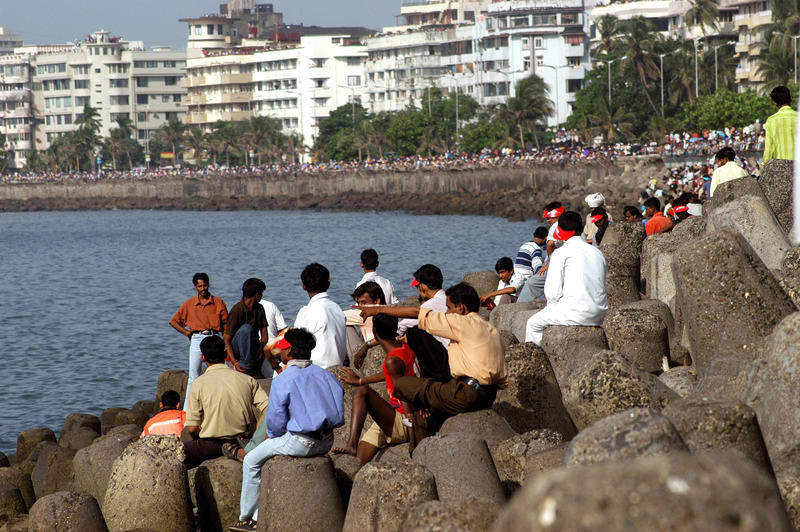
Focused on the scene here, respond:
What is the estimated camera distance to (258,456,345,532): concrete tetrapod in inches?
254

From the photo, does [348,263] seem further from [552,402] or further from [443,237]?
[552,402]

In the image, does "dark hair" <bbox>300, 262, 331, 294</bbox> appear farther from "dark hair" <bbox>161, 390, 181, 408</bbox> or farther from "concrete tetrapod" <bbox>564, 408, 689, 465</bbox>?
"concrete tetrapod" <bbox>564, 408, 689, 465</bbox>

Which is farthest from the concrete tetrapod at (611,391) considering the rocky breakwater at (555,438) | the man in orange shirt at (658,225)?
the man in orange shirt at (658,225)

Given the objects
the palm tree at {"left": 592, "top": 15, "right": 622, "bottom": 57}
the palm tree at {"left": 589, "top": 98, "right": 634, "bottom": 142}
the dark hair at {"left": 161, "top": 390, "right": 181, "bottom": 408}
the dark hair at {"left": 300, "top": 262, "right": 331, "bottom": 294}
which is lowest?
the dark hair at {"left": 161, "top": 390, "right": 181, "bottom": 408}

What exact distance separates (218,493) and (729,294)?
10.9 ft

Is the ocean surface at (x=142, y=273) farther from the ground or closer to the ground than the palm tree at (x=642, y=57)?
closer to the ground

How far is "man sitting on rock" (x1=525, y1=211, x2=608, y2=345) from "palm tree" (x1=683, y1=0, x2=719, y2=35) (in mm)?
75122

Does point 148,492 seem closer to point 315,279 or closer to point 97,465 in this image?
point 97,465

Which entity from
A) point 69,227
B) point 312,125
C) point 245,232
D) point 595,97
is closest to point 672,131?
point 595,97

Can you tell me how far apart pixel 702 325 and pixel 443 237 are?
4993cm

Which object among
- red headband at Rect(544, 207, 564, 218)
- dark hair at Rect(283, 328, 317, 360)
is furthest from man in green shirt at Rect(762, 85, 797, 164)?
dark hair at Rect(283, 328, 317, 360)

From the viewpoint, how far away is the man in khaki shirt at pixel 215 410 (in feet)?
25.7

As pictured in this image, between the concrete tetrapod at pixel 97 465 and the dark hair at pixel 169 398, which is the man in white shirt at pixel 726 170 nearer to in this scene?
the dark hair at pixel 169 398

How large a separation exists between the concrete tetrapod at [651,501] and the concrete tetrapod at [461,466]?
3660 millimetres
